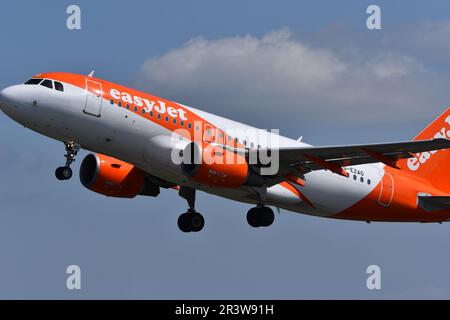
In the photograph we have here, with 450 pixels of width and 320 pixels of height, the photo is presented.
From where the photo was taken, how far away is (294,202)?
4191 cm

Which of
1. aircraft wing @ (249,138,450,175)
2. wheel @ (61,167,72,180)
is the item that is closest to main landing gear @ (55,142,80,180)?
wheel @ (61,167,72,180)

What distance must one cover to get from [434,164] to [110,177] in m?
15.2

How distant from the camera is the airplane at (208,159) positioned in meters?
36.8

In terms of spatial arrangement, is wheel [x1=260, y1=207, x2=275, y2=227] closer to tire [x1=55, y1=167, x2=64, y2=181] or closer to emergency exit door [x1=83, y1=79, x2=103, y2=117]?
emergency exit door [x1=83, y1=79, x2=103, y2=117]

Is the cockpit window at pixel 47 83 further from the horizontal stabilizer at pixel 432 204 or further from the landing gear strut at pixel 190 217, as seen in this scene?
the horizontal stabilizer at pixel 432 204

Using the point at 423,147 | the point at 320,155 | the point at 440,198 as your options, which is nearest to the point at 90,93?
the point at 320,155

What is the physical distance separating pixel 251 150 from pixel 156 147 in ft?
13.2

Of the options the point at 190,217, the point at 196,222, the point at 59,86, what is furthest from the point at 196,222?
the point at 59,86

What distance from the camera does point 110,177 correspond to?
42.2m

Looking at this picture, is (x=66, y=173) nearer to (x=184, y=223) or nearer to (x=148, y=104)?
(x=148, y=104)

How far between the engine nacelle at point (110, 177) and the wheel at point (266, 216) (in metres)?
5.55

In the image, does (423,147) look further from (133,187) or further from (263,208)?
(133,187)

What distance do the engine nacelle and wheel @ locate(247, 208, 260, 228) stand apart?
4962mm

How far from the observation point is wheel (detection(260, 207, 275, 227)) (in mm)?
40969
